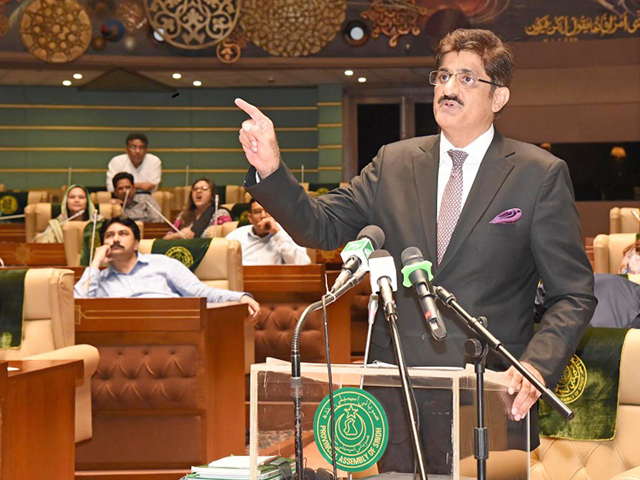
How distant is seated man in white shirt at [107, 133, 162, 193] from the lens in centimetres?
1093

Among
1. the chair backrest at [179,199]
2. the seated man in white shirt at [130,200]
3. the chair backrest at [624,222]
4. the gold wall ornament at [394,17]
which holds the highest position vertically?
the gold wall ornament at [394,17]

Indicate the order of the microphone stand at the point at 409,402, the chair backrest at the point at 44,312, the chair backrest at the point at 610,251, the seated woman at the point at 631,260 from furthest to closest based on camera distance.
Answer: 1. the chair backrest at the point at 610,251
2. the seated woman at the point at 631,260
3. the chair backrest at the point at 44,312
4. the microphone stand at the point at 409,402

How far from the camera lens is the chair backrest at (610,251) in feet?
18.1

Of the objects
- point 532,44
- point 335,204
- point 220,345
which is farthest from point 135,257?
point 532,44

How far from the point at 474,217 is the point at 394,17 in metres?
12.1

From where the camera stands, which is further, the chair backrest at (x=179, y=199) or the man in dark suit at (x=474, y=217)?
the chair backrest at (x=179, y=199)

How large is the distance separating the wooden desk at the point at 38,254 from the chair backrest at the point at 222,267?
231 cm

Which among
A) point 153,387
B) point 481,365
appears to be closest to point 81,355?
point 153,387

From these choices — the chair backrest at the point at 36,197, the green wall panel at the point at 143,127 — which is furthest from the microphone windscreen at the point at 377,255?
the green wall panel at the point at 143,127

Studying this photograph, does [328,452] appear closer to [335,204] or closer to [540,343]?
[540,343]

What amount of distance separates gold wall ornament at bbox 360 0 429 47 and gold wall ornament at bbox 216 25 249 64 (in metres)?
1.72

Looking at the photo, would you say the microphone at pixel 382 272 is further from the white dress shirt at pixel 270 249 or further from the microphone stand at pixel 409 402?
the white dress shirt at pixel 270 249

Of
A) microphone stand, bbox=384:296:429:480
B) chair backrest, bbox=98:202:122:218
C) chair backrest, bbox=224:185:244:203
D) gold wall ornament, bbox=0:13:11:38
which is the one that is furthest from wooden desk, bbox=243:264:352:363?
gold wall ornament, bbox=0:13:11:38

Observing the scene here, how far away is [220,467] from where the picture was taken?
1704mm
